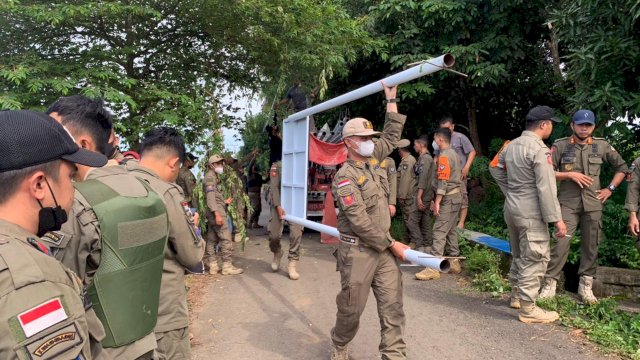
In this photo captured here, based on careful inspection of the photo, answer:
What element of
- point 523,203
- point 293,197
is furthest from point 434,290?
point 293,197

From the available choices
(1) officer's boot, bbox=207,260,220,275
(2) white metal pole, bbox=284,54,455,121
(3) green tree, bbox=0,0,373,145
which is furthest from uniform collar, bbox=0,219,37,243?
(1) officer's boot, bbox=207,260,220,275

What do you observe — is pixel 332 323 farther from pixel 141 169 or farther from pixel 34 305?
pixel 34 305

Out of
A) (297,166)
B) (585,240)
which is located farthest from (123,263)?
(585,240)

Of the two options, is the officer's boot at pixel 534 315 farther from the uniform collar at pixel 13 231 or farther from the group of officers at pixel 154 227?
the uniform collar at pixel 13 231

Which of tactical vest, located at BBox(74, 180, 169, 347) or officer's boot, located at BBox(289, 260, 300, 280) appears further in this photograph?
officer's boot, located at BBox(289, 260, 300, 280)

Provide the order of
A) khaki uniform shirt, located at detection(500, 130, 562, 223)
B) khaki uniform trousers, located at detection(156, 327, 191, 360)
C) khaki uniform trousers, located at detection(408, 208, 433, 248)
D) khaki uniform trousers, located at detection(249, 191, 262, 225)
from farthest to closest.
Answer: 1. khaki uniform trousers, located at detection(249, 191, 262, 225)
2. khaki uniform trousers, located at detection(408, 208, 433, 248)
3. khaki uniform shirt, located at detection(500, 130, 562, 223)
4. khaki uniform trousers, located at detection(156, 327, 191, 360)

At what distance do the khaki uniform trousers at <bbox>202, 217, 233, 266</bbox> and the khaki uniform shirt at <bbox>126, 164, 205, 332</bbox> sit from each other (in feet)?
15.3

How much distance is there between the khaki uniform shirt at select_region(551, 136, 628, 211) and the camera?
16.9 ft

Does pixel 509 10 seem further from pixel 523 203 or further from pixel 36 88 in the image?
pixel 36 88

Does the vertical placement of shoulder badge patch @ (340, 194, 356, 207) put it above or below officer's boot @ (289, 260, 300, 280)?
above

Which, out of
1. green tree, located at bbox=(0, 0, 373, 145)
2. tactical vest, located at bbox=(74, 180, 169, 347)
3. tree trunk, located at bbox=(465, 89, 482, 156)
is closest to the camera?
tactical vest, located at bbox=(74, 180, 169, 347)

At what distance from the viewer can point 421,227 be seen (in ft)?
25.9

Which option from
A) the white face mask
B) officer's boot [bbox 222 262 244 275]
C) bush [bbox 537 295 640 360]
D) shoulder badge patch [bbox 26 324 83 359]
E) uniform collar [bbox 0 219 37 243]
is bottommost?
officer's boot [bbox 222 262 244 275]

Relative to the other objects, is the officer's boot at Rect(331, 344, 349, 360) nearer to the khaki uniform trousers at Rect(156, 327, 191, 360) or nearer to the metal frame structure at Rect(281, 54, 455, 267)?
the metal frame structure at Rect(281, 54, 455, 267)
